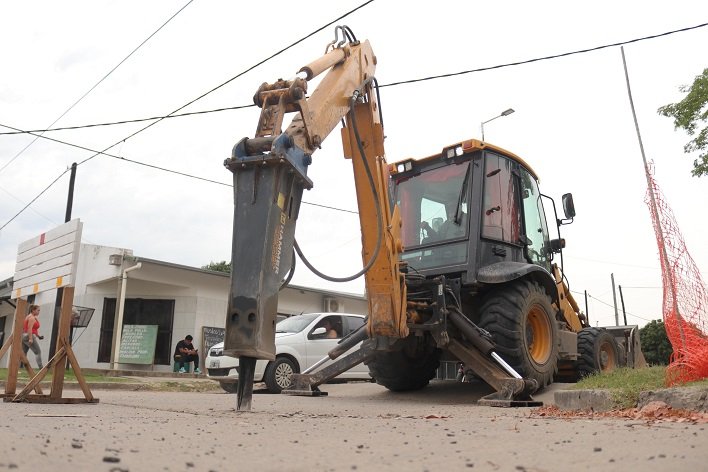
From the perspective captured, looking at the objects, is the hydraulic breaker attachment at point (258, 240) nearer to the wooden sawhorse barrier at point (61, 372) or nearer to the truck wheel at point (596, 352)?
the wooden sawhorse barrier at point (61, 372)

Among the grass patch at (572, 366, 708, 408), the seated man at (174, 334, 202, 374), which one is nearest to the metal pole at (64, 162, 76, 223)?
the seated man at (174, 334, 202, 374)

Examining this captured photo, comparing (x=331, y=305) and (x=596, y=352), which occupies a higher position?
(x=331, y=305)

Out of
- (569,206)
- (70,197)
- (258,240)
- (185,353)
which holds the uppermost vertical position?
(70,197)

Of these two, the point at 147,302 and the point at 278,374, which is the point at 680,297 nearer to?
the point at 278,374

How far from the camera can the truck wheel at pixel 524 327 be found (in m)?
7.30

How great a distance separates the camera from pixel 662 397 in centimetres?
496

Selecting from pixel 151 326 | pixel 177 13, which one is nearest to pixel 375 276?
pixel 177 13

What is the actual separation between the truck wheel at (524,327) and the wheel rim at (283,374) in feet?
14.8

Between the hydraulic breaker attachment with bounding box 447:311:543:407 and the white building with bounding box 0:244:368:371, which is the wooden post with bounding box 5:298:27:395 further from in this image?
the white building with bounding box 0:244:368:371

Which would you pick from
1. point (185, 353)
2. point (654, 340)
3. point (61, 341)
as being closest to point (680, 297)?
point (61, 341)

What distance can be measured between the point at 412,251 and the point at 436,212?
0.63 metres

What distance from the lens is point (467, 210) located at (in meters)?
8.04

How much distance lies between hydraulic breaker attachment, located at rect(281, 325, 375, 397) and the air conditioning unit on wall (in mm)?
15280

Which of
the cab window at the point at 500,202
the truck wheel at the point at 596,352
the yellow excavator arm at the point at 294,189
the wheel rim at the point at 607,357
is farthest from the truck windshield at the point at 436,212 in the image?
the wheel rim at the point at 607,357
